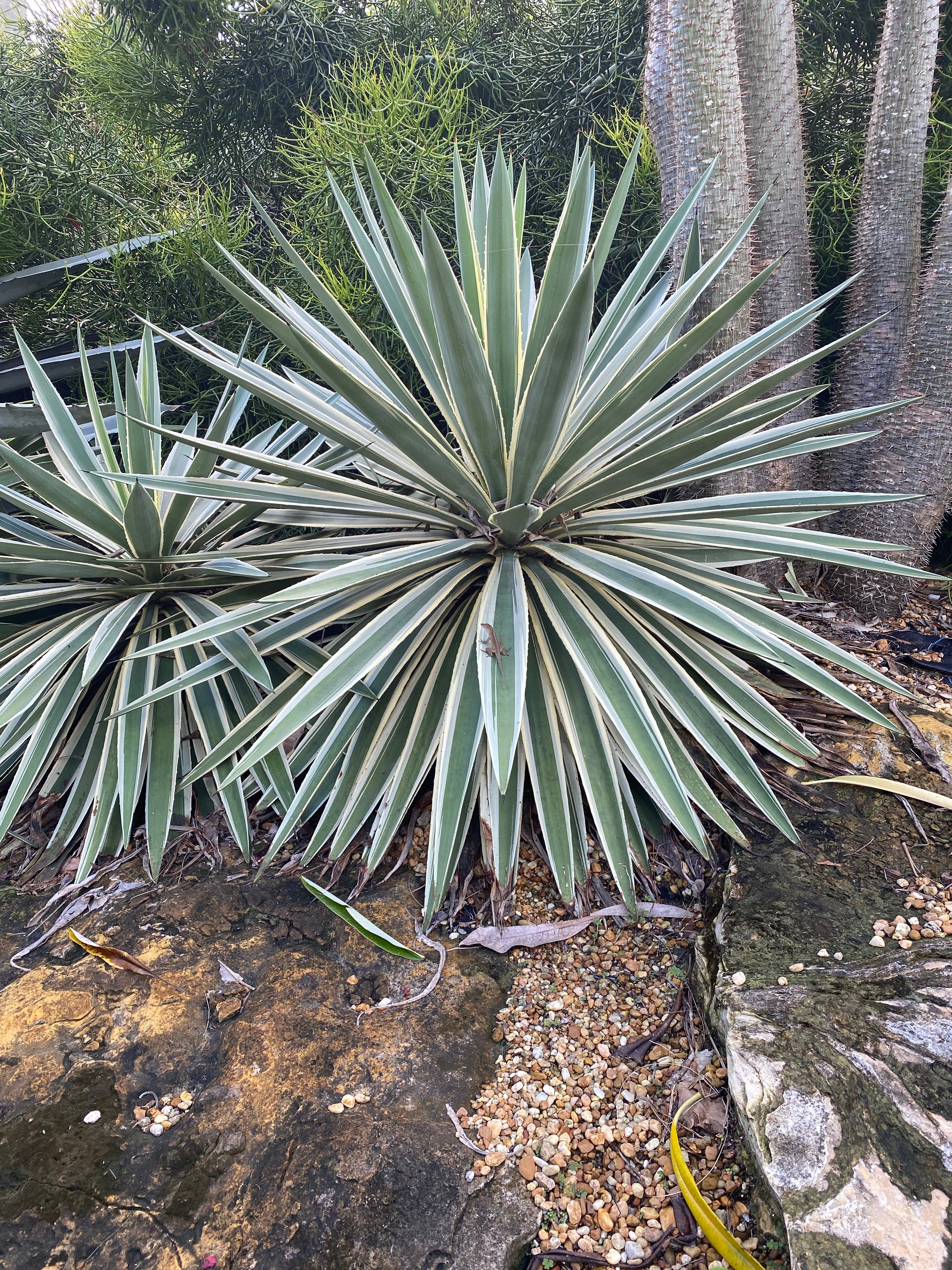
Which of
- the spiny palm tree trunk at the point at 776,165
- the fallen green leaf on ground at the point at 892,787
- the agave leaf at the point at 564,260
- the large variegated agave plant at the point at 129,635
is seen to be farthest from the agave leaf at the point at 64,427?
the fallen green leaf on ground at the point at 892,787

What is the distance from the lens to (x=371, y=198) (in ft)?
11.1

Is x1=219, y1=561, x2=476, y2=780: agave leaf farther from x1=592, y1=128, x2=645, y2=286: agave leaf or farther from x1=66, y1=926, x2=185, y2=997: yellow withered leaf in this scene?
x1=592, y1=128, x2=645, y2=286: agave leaf

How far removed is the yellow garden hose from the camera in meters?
0.99

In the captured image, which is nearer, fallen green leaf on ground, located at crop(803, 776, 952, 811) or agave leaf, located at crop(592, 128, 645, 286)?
agave leaf, located at crop(592, 128, 645, 286)

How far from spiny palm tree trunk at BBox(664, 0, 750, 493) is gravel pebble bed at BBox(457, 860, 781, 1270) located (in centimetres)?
179

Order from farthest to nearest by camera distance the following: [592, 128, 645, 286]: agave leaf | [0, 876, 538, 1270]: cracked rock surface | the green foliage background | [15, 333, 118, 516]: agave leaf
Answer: the green foliage background → [15, 333, 118, 516]: agave leaf → [592, 128, 645, 286]: agave leaf → [0, 876, 538, 1270]: cracked rock surface

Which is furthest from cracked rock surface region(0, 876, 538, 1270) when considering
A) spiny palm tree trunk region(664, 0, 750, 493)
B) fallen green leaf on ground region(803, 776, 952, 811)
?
spiny palm tree trunk region(664, 0, 750, 493)

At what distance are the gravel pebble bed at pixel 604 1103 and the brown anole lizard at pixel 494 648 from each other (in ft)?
2.12

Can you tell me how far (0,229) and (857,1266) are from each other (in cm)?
395

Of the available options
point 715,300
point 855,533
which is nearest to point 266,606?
point 715,300

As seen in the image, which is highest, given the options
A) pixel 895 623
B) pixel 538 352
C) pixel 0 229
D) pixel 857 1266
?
pixel 0 229

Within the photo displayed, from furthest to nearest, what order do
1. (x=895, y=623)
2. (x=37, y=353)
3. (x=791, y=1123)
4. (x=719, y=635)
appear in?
(x=37, y=353) < (x=895, y=623) < (x=719, y=635) < (x=791, y=1123)

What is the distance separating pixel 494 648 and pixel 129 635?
1.23 m

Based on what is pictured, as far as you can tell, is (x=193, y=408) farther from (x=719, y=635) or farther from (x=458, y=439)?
(x=719, y=635)
